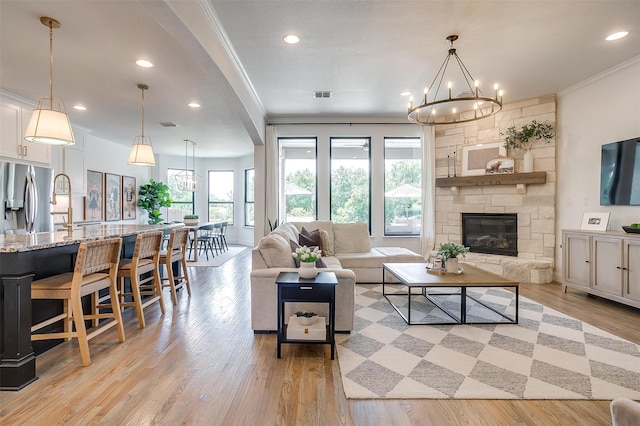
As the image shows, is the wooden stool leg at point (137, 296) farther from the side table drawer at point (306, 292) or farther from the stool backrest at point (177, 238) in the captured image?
the side table drawer at point (306, 292)

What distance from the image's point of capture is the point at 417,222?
650cm

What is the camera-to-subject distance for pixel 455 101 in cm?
380

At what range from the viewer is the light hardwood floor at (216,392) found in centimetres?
183

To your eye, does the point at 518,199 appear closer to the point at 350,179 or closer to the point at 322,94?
the point at 350,179

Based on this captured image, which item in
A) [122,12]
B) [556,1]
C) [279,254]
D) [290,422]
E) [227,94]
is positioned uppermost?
[556,1]

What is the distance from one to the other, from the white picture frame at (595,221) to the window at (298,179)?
4230 mm

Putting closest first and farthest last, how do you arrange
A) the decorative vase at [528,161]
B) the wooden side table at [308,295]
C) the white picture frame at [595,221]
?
the wooden side table at [308,295] < the white picture frame at [595,221] < the decorative vase at [528,161]

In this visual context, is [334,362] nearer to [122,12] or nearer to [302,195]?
[122,12]

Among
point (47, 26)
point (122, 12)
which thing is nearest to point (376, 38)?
point (122, 12)

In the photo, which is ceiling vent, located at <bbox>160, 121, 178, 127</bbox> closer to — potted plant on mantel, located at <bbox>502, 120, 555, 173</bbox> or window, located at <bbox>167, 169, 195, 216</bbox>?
window, located at <bbox>167, 169, 195, 216</bbox>

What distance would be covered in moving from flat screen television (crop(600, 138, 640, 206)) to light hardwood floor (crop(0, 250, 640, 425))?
1.71 metres

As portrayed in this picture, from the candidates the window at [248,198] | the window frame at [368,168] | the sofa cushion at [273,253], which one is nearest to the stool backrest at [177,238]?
the sofa cushion at [273,253]

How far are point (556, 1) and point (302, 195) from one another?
4.71 meters

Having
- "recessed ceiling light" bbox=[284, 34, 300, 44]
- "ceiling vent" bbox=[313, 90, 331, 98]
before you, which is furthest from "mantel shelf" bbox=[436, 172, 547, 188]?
"recessed ceiling light" bbox=[284, 34, 300, 44]
